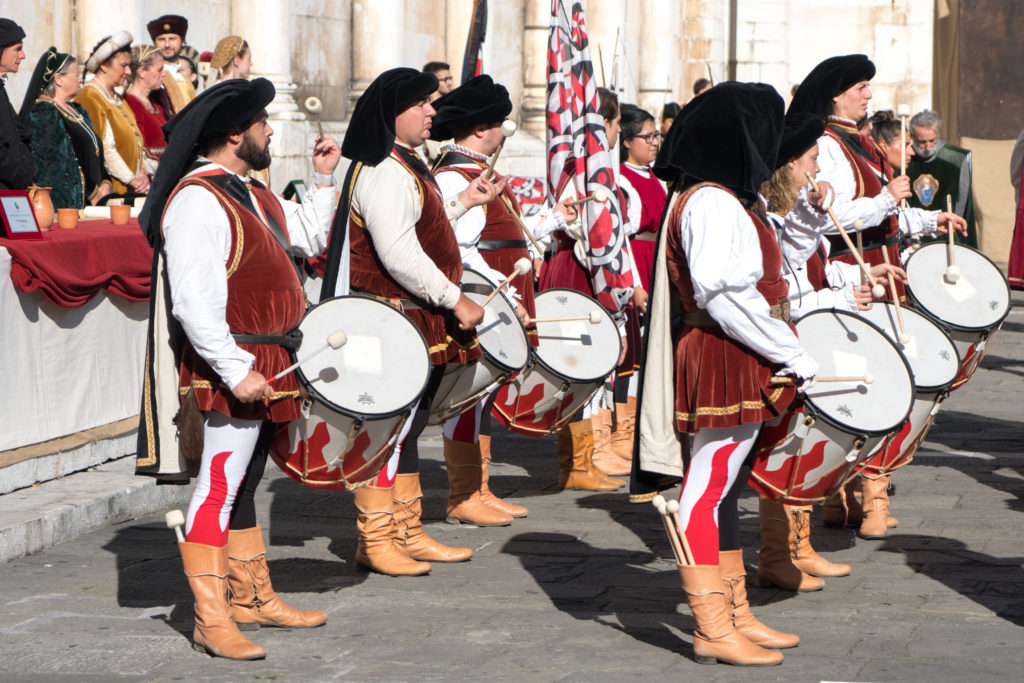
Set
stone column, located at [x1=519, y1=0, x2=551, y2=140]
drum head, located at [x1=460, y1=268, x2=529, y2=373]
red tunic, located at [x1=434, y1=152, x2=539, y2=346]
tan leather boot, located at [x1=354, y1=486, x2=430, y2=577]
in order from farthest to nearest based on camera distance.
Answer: stone column, located at [x1=519, y1=0, x2=551, y2=140], red tunic, located at [x1=434, y1=152, x2=539, y2=346], drum head, located at [x1=460, y1=268, x2=529, y2=373], tan leather boot, located at [x1=354, y1=486, x2=430, y2=577]

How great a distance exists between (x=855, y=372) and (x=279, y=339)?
1.76 metres

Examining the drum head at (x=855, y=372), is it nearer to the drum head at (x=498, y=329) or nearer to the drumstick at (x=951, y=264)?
the drum head at (x=498, y=329)

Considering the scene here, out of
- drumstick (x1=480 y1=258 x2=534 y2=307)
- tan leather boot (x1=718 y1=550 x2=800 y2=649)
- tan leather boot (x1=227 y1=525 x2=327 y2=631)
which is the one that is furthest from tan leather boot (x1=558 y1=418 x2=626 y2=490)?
tan leather boot (x1=718 y1=550 x2=800 y2=649)

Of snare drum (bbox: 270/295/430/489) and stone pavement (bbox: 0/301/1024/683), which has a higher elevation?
snare drum (bbox: 270/295/430/489)

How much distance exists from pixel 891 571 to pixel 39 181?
5.06 m

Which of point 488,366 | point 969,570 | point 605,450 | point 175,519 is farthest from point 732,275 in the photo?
point 605,450

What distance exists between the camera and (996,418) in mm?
9922

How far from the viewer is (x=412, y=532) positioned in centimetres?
631

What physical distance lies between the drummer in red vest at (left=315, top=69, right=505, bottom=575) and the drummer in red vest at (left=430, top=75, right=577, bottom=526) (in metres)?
0.61

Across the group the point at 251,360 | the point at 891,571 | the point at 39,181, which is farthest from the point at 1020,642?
the point at 39,181

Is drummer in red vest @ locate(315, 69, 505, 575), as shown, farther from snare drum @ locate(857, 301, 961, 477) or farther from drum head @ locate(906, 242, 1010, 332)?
drum head @ locate(906, 242, 1010, 332)

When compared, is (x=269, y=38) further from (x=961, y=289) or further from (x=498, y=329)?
(x=961, y=289)

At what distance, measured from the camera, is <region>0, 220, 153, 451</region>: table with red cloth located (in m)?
6.86

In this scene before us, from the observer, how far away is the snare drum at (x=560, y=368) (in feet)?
23.4
